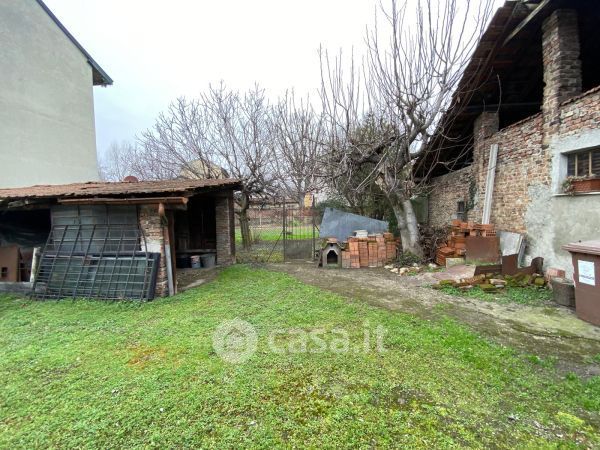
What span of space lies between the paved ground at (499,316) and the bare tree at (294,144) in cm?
626

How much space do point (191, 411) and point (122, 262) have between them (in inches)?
172

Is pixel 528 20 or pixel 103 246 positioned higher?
pixel 528 20

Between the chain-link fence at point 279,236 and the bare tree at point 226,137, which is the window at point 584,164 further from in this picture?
the bare tree at point 226,137

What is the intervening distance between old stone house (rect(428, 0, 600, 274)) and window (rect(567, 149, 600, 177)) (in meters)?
0.02

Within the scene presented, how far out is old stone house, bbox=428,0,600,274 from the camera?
5098mm

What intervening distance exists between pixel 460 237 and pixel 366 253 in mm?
2548

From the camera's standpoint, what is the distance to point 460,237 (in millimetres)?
7441

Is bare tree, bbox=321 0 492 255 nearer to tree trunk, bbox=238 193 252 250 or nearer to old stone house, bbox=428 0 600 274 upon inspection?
old stone house, bbox=428 0 600 274

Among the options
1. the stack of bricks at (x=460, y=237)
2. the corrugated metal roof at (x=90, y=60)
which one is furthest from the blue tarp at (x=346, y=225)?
the corrugated metal roof at (x=90, y=60)

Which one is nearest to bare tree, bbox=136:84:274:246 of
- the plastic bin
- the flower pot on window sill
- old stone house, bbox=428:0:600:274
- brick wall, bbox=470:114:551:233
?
old stone house, bbox=428:0:600:274

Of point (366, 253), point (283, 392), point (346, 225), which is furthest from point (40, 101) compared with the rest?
point (283, 392)

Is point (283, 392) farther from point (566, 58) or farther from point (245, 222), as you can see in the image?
point (245, 222)

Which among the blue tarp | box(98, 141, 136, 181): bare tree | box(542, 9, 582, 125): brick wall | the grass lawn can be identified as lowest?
the grass lawn

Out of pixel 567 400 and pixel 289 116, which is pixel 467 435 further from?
pixel 289 116
